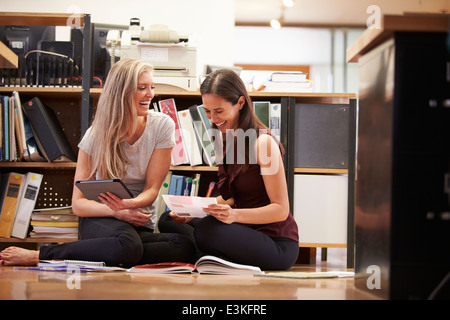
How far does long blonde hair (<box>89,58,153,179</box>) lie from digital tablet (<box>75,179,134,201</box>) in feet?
0.40

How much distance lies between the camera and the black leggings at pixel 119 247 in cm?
164

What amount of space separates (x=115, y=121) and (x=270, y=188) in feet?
2.17

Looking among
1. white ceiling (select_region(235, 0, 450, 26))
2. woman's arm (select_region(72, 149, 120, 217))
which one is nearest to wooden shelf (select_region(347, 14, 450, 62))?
woman's arm (select_region(72, 149, 120, 217))

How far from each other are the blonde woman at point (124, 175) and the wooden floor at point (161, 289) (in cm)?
36

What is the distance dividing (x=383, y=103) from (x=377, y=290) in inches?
12.5

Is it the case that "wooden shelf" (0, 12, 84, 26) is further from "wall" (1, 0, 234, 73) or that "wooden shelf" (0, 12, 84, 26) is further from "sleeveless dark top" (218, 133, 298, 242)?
"wall" (1, 0, 234, 73)

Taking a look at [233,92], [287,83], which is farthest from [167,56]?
[233,92]

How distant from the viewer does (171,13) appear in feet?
14.2

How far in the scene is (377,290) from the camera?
0.84 m

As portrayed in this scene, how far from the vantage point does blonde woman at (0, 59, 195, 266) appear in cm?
166

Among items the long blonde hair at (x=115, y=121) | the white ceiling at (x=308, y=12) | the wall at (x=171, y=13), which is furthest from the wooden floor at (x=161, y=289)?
the white ceiling at (x=308, y=12)

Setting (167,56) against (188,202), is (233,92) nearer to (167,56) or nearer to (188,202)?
(188,202)

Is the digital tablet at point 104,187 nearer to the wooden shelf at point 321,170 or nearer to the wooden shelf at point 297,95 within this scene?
the wooden shelf at point 297,95
